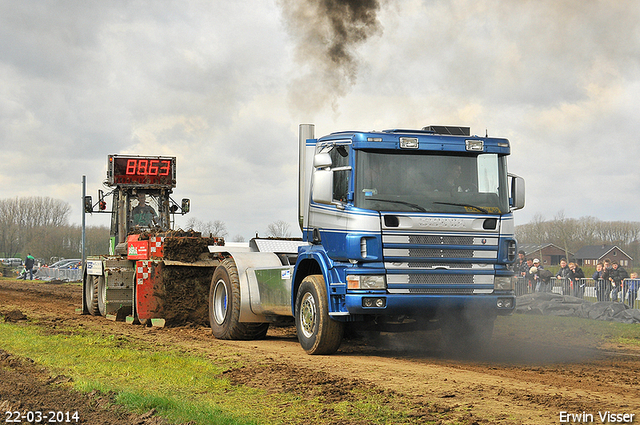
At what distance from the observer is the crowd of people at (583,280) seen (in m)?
18.9

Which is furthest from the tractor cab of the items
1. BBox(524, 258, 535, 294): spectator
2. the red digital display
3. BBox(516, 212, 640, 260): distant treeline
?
BBox(516, 212, 640, 260): distant treeline

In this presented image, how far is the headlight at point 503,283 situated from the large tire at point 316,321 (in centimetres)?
232

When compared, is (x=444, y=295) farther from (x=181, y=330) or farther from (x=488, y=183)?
(x=181, y=330)

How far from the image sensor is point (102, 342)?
458 inches

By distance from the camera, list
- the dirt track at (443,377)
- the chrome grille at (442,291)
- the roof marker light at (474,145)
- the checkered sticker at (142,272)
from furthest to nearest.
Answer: the checkered sticker at (142,272), the roof marker light at (474,145), the chrome grille at (442,291), the dirt track at (443,377)

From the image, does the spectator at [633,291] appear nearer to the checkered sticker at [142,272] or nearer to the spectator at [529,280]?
the spectator at [529,280]

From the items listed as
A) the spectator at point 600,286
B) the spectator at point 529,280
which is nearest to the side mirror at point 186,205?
the spectator at point 529,280

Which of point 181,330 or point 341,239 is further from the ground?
point 341,239

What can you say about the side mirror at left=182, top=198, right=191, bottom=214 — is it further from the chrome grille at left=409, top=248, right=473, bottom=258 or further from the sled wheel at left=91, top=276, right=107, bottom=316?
the chrome grille at left=409, top=248, right=473, bottom=258

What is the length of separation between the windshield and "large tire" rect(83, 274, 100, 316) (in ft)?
37.3

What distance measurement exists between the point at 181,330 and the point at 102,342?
9.44ft

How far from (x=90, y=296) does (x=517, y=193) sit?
13081 mm

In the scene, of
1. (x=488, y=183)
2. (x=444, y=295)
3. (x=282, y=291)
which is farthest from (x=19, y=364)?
(x=488, y=183)

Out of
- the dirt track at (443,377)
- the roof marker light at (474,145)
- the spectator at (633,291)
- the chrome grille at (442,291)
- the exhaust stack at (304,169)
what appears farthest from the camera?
the spectator at (633,291)
